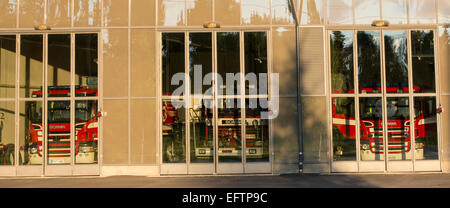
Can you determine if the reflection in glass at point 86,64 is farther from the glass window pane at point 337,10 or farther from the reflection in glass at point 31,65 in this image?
the glass window pane at point 337,10

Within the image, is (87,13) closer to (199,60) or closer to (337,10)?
(199,60)

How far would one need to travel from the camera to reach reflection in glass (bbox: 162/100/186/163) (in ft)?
45.0

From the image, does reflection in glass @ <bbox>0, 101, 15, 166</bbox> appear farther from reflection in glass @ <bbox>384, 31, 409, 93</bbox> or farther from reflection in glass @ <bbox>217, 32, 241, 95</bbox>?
reflection in glass @ <bbox>384, 31, 409, 93</bbox>

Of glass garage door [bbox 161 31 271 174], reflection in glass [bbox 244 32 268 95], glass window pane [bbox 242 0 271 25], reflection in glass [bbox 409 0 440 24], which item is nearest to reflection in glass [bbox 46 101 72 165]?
glass garage door [bbox 161 31 271 174]

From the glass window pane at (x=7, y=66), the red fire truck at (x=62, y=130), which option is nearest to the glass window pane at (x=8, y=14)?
the glass window pane at (x=7, y=66)

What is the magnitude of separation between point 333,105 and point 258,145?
2.48 metres

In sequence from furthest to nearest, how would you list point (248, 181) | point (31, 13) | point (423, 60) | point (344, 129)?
point (31, 13)
point (423, 60)
point (344, 129)
point (248, 181)

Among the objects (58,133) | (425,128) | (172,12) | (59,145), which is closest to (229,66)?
(172,12)

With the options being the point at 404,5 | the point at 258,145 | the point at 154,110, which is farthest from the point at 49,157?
the point at 404,5

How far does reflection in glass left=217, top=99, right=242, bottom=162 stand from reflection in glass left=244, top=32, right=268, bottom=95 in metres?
0.62

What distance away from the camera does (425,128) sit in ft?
45.1

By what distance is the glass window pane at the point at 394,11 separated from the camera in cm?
1382

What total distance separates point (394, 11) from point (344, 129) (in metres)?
3.77

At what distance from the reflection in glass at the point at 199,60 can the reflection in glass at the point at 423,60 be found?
601 centimetres
